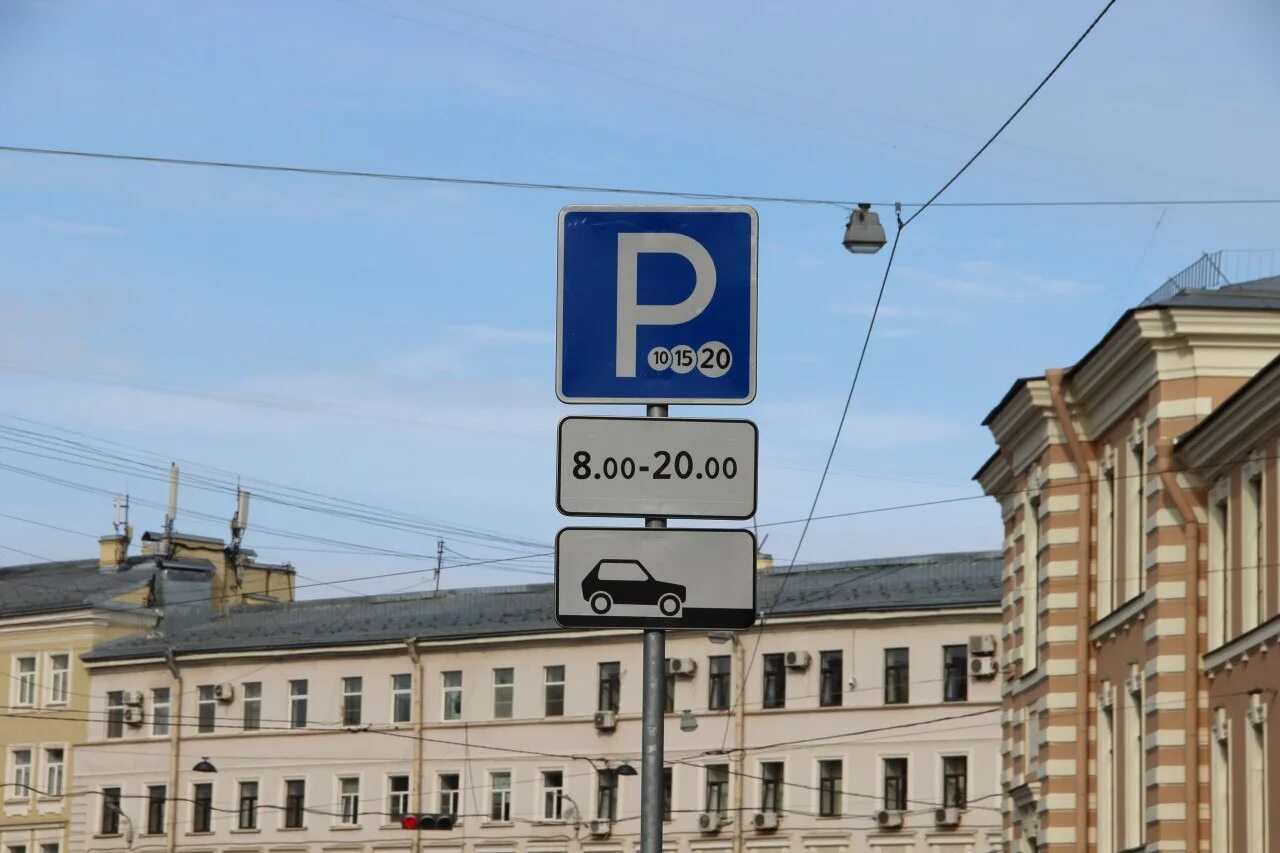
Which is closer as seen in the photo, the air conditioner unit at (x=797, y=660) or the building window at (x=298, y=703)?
the air conditioner unit at (x=797, y=660)

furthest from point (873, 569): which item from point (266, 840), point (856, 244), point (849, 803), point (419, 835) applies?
point (856, 244)

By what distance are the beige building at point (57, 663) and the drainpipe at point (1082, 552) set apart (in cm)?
3864

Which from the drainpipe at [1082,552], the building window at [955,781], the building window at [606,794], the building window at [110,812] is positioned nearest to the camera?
the drainpipe at [1082,552]

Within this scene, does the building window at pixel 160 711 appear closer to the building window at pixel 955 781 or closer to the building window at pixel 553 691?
the building window at pixel 553 691

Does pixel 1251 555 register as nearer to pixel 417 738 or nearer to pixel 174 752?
pixel 417 738

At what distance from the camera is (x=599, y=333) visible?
6035 mm

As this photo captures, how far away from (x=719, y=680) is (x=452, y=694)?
696 centimetres

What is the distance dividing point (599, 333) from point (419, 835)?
5156 centimetres

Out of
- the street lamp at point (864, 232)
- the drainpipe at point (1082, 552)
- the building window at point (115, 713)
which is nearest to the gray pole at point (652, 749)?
the street lamp at point (864, 232)

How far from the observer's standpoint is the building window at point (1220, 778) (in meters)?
24.1

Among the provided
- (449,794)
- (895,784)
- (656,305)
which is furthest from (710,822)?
(656,305)

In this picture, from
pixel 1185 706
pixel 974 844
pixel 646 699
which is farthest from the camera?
pixel 974 844

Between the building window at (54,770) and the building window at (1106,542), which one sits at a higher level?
the building window at (1106,542)

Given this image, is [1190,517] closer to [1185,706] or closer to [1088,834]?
[1185,706]
